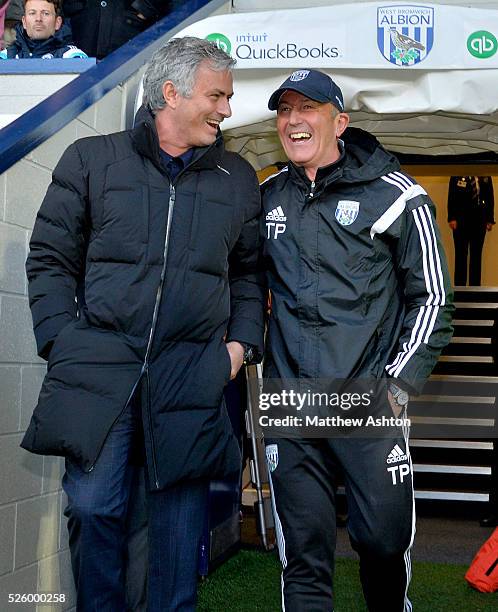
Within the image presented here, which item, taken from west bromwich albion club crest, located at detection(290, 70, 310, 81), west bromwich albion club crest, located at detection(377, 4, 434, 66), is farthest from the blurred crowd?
west bromwich albion club crest, located at detection(290, 70, 310, 81)

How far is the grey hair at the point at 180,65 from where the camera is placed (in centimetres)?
287

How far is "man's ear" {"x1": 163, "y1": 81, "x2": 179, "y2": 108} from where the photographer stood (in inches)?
114

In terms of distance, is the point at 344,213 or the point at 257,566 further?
the point at 257,566

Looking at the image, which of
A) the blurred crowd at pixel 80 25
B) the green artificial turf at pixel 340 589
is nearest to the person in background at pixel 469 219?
the blurred crowd at pixel 80 25

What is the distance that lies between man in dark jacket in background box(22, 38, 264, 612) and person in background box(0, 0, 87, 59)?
7.98 feet

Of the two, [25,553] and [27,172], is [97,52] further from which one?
[25,553]

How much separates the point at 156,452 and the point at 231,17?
6.16 feet

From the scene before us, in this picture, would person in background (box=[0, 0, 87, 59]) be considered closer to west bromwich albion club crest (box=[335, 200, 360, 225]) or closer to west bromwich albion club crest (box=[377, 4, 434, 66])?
west bromwich albion club crest (box=[377, 4, 434, 66])

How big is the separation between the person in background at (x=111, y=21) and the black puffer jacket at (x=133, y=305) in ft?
9.20

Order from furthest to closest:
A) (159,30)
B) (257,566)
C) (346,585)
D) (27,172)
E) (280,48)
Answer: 1. (257,566)
2. (346,585)
3. (159,30)
4. (280,48)
5. (27,172)

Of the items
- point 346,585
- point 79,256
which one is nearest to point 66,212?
point 79,256

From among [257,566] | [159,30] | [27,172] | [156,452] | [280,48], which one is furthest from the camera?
[257,566]

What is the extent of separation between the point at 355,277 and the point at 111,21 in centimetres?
300

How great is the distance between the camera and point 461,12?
3.69 m
